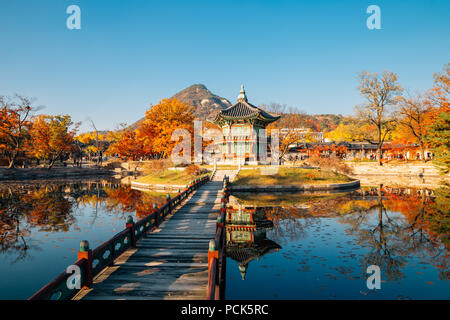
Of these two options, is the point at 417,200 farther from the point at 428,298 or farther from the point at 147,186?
the point at 147,186

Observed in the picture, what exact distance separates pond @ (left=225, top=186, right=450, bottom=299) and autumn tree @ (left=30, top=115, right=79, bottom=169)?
162 ft

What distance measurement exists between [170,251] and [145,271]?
1648mm

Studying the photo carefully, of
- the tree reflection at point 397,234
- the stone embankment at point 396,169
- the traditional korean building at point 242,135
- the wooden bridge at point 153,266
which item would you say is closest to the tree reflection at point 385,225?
the tree reflection at point 397,234

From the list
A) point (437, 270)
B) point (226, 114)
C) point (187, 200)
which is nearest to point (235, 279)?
point (437, 270)

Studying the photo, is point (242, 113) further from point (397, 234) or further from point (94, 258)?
point (94, 258)

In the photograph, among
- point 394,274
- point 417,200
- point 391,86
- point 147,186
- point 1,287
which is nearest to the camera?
point 1,287

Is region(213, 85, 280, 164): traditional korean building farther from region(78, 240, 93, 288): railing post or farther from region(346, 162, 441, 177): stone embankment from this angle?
region(78, 240, 93, 288): railing post

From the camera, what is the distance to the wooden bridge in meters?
5.70

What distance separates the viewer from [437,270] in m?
8.19

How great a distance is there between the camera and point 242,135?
128ft

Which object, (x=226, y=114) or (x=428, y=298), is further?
(x=226, y=114)

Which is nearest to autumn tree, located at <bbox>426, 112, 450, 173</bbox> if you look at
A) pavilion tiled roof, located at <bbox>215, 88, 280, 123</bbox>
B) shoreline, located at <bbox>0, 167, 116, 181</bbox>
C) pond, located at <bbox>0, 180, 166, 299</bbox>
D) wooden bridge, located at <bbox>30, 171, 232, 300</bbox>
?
pavilion tiled roof, located at <bbox>215, 88, 280, 123</bbox>

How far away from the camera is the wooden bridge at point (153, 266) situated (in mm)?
5699

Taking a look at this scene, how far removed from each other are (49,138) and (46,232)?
4732 cm
